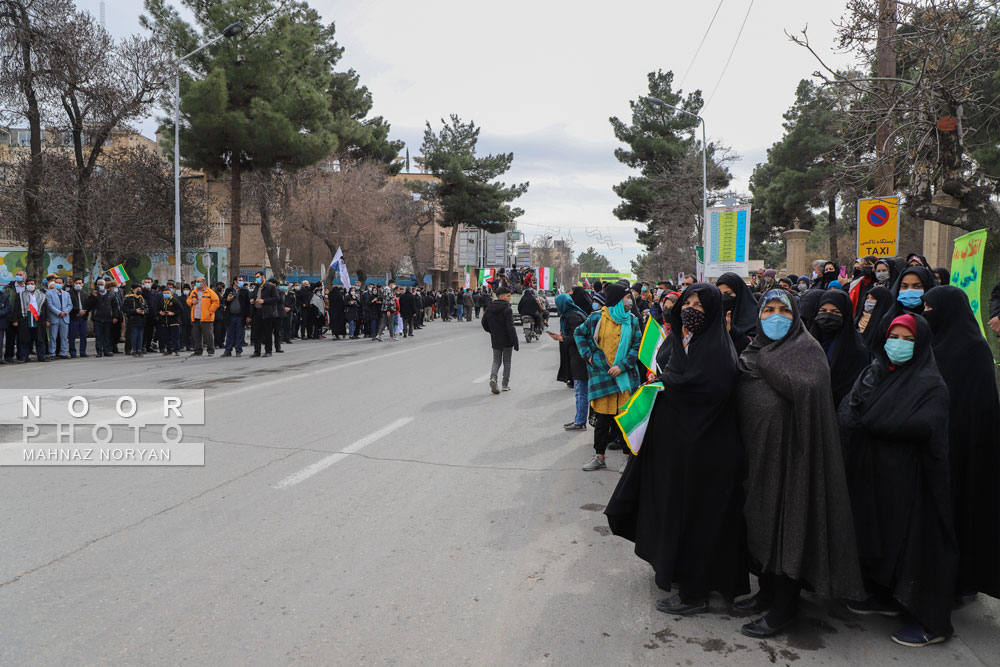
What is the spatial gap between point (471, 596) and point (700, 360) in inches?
69.0

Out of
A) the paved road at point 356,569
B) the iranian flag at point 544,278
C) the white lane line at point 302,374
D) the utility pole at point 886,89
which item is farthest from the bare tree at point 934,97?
the iranian flag at point 544,278

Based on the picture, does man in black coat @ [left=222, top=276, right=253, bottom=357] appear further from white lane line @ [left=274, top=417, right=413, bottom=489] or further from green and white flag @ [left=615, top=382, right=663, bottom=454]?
green and white flag @ [left=615, top=382, right=663, bottom=454]

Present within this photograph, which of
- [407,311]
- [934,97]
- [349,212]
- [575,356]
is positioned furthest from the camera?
[349,212]

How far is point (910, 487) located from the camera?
3.58 meters

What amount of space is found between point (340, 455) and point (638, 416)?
3892 millimetres

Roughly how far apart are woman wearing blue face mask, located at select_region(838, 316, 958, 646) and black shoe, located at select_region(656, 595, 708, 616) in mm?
832

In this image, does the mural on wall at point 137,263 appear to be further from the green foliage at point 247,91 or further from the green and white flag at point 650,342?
the green and white flag at point 650,342

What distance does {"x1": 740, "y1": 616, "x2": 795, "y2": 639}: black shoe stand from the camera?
3.62 metres

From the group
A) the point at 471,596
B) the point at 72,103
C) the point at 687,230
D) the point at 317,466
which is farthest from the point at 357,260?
the point at 471,596

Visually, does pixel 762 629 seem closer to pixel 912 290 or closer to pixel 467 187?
pixel 912 290

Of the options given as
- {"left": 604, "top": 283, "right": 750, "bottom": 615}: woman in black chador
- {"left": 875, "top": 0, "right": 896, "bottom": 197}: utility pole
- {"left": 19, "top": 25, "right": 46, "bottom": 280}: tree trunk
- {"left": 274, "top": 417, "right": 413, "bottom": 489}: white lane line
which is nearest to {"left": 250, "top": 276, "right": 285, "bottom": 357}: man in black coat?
{"left": 19, "top": 25, "right": 46, "bottom": 280}: tree trunk

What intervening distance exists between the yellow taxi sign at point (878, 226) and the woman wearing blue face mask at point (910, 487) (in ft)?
25.7

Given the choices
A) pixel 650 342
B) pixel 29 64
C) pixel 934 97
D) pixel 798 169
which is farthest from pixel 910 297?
→ pixel 798 169

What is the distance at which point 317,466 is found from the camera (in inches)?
265
